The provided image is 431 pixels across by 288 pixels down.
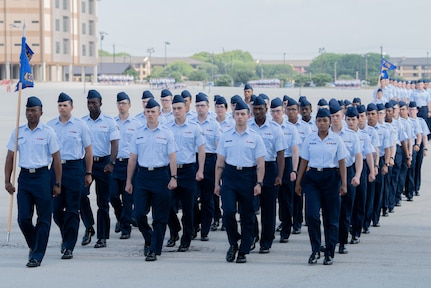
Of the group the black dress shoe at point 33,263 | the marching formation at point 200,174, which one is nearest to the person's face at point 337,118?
the marching formation at point 200,174

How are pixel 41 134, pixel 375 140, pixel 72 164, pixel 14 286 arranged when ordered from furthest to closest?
pixel 375 140 < pixel 72 164 < pixel 41 134 < pixel 14 286

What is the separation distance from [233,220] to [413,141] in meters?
7.17

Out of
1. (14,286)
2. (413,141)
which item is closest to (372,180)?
(413,141)

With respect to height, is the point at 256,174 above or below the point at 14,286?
above

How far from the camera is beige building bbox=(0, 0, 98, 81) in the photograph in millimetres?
102000

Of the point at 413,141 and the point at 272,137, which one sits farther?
the point at 413,141

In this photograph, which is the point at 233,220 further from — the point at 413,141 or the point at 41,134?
the point at 413,141

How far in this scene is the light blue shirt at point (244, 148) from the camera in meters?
11.1

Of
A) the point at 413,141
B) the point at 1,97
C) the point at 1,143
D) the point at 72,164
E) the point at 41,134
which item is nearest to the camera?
the point at 41,134

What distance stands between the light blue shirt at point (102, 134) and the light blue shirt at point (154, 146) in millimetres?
1487

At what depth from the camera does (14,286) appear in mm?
9367

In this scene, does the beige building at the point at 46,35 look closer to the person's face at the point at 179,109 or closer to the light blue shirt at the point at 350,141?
the person's face at the point at 179,109

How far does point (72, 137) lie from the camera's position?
1157cm

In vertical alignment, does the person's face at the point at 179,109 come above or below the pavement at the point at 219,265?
above
